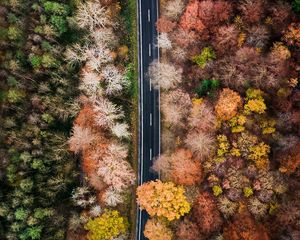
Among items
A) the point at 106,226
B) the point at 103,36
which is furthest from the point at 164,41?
the point at 106,226

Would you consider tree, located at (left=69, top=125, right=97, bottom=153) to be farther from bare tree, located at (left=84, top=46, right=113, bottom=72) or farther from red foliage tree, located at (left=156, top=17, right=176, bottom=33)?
red foliage tree, located at (left=156, top=17, right=176, bottom=33)

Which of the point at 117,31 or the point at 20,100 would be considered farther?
the point at 117,31

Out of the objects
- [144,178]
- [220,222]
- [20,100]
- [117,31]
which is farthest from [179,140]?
[20,100]

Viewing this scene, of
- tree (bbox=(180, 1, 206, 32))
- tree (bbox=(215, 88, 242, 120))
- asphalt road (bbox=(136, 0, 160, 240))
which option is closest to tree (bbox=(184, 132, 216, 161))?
tree (bbox=(215, 88, 242, 120))

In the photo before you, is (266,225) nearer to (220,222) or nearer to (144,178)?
(220,222)

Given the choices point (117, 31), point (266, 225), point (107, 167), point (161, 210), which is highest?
point (117, 31)

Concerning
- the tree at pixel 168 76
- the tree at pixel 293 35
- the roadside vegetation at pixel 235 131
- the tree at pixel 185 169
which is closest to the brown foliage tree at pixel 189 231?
the roadside vegetation at pixel 235 131

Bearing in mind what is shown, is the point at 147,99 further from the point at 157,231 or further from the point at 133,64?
the point at 157,231
